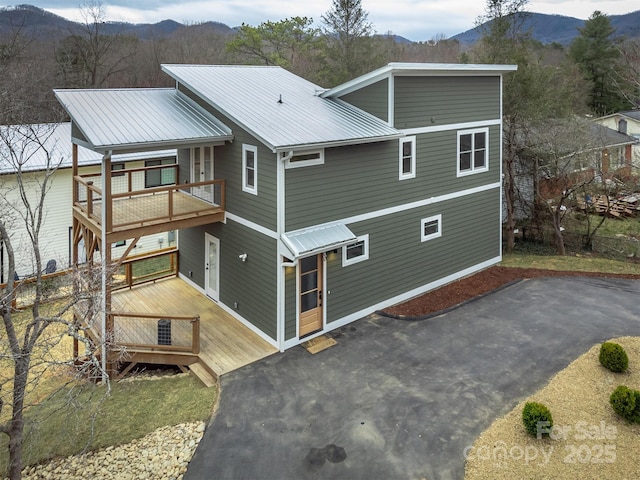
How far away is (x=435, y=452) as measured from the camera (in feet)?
25.6

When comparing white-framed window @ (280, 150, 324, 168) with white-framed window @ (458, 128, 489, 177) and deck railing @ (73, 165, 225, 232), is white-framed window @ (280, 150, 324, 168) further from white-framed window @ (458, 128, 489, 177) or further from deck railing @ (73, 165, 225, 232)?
white-framed window @ (458, 128, 489, 177)

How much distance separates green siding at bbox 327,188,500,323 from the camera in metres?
12.5

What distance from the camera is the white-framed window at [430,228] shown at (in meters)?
14.2

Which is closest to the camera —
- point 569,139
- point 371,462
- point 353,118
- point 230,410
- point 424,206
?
point 371,462

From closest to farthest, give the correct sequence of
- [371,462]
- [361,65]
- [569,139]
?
[371,462] < [569,139] < [361,65]

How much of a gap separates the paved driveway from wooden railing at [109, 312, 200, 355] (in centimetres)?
142

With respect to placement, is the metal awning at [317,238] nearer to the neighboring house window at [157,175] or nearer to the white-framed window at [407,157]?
the white-framed window at [407,157]

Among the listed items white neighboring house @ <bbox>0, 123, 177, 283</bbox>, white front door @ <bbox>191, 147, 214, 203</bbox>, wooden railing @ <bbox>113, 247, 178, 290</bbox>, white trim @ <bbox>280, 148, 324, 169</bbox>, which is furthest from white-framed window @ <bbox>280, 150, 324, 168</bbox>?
white neighboring house @ <bbox>0, 123, 177, 283</bbox>

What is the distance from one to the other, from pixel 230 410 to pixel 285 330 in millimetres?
2572

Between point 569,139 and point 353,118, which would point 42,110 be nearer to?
point 353,118

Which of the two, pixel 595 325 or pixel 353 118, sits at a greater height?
pixel 353 118

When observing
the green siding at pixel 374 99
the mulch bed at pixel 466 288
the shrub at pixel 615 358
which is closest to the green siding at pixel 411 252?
the mulch bed at pixel 466 288

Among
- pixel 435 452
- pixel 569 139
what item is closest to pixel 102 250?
pixel 435 452

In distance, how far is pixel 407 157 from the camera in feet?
44.1
